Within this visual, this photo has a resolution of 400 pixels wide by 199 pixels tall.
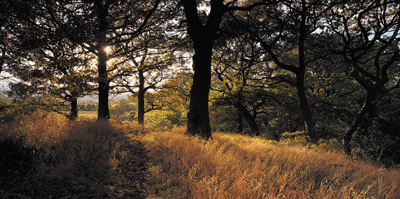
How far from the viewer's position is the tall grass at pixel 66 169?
2469mm

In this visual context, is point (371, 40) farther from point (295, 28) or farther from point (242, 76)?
point (242, 76)

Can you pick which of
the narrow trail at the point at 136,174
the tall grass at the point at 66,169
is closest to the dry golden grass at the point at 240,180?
the narrow trail at the point at 136,174

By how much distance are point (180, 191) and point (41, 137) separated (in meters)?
3.26

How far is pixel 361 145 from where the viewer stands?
396 inches

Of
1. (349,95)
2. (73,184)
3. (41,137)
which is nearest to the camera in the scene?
(73,184)

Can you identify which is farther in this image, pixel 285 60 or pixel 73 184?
pixel 285 60

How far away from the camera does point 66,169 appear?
2848 millimetres

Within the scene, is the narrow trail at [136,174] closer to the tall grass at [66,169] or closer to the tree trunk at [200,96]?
the tall grass at [66,169]

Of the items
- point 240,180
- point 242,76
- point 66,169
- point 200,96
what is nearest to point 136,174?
point 66,169

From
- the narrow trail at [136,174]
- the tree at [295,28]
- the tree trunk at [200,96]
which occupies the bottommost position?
the narrow trail at [136,174]

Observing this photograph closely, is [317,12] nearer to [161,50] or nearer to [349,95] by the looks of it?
[161,50]

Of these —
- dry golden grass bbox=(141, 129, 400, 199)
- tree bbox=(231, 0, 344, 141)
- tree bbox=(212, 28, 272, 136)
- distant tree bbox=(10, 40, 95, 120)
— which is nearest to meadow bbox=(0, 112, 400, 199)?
dry golden grass bbox=(141, 129, 400, 199)

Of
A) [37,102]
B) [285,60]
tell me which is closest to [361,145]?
[285,60]

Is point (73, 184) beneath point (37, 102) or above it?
beneath
